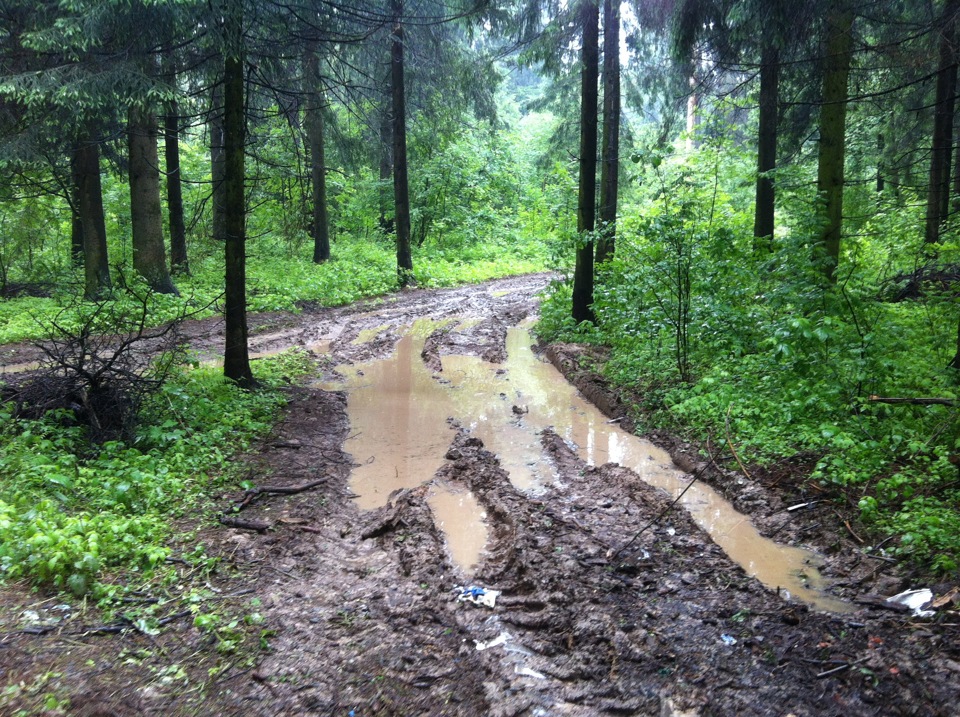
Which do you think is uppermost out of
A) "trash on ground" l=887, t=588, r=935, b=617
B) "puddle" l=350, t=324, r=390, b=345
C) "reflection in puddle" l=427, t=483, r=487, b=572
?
"puddle" l=350, t=324, r=390, b=345

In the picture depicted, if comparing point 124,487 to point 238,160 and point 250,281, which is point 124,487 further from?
point 250,281

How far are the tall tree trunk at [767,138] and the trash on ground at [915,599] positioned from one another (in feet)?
27.0

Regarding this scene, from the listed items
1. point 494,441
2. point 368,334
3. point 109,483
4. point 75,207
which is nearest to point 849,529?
point 494,441

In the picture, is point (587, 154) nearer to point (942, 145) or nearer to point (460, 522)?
point (942, 145)

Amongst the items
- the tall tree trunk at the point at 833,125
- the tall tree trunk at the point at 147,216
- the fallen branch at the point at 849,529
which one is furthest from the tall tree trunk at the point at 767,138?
the tall tree trunk at the point at 147,216

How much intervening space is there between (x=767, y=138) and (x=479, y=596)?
1163 cm

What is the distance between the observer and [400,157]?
821 inches

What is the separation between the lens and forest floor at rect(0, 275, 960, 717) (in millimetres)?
3564

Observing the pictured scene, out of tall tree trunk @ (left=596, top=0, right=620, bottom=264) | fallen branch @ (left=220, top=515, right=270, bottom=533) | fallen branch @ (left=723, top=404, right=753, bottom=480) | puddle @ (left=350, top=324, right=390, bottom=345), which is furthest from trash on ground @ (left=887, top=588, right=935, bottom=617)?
tall tree trunk @ (left=596, top=0, right=620, bottom=264)

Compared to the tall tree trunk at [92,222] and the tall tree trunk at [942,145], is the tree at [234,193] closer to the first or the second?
the tall tree trunk at [92,222]

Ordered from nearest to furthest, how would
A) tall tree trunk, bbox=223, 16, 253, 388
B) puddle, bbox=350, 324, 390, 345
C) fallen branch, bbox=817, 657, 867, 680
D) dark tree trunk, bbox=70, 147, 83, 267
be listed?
fallen branch, bbox=817, 657, 867, 680 < tall tree trunk, bbox=223, 16, 253, 388 < puddle, bbox=350, 324, 390, 345 < dark tree trunk, bbox=70, 147, 83, 267

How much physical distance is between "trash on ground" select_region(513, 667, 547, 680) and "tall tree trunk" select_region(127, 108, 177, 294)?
46.1ft

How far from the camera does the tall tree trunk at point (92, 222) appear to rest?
48.7 feet

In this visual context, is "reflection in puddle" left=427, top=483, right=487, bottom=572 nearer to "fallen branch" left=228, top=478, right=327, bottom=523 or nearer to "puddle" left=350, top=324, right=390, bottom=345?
"fallen branch" left=228, top=478, right=327, bottom=523
